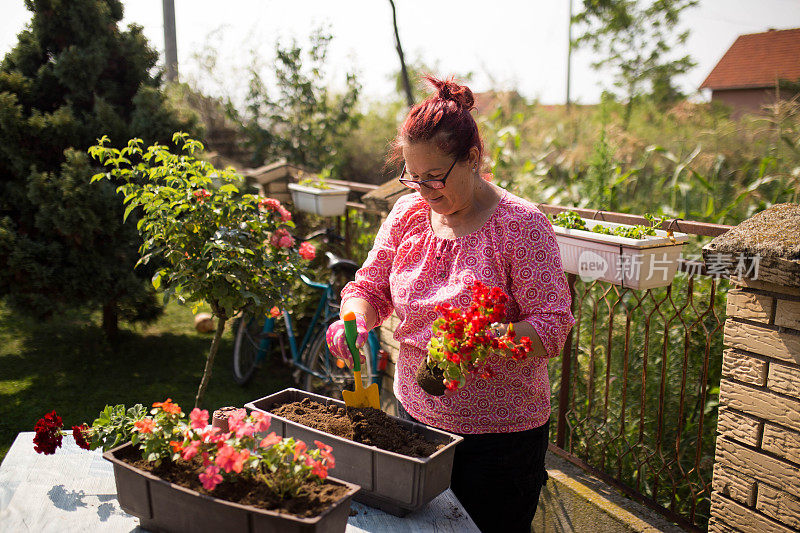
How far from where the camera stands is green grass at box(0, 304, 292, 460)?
3.83 m

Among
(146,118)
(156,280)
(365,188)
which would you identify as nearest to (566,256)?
(156,280)

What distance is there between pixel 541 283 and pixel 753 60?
2821 cm

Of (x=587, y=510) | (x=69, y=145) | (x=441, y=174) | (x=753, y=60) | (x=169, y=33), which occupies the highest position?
(x=753, y=60)

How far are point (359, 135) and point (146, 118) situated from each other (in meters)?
5.94

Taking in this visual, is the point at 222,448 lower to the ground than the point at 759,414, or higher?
higher

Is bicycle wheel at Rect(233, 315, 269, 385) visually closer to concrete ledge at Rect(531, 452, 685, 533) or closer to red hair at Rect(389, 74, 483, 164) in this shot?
concrete ledge at Rect(531, 452, 685, 533)

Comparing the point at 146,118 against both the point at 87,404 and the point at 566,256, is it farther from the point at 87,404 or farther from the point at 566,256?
the point at 566,256

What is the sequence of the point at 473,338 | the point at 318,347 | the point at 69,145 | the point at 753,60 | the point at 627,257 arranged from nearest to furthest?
the point at 473,338
the point at 627,257
the point at 318,347
the point at 69,145
the point at 753,60

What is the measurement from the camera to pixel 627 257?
2090mm

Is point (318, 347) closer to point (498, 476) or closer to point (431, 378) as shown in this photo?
point (498, 476)

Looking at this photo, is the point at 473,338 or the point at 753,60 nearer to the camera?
the point at 473,338

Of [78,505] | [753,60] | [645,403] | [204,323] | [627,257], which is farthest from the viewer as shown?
[753,60]

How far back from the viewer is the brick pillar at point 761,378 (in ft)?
5.40

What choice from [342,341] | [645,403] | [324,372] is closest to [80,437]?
[342,341]
